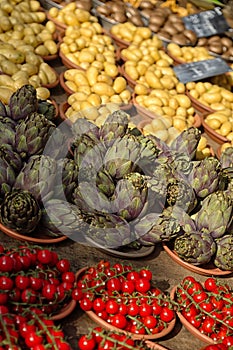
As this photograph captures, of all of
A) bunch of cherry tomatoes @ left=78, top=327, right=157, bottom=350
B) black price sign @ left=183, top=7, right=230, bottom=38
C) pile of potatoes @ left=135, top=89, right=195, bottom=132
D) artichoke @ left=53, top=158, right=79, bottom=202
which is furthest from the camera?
black price sign @ left=183, top=7, right=230, bottom=38

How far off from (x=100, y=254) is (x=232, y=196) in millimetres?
974

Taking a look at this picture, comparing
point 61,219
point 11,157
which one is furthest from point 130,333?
point 11,157

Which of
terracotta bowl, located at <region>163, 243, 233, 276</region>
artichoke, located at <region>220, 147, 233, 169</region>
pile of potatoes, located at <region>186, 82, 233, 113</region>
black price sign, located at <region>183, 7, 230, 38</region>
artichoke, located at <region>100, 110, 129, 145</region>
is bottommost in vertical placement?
terracotta bowl, located at <region>163, 243, 233, 276</region>

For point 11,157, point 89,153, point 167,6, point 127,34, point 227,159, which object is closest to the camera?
point 11,157

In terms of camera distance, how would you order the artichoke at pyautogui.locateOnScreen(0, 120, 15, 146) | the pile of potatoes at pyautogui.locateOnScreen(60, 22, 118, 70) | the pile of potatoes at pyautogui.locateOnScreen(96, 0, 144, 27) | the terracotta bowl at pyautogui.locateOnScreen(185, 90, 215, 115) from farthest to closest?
the pile of potatoes at pyautogui.locateOnScreen(96, 0, 144, 27), the terracotta bowl at pyautogui.locateOnScreen(185, 90, 215, 115), the pile of potatoes at pyautogui.locateOnScreen(60, 22, 118, 70), the artichoke at pyautogui.locateOnScreen(0, 120, 15, 146)

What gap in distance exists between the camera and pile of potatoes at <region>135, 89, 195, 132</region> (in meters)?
4.20

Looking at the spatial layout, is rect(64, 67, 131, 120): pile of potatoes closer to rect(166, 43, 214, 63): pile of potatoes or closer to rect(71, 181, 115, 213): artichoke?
rect(166, 43, 214, 63): pile of potatoes

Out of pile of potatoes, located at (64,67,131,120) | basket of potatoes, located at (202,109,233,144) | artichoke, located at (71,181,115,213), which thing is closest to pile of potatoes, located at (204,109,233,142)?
basket of potatoes, located at (202,109,233,144)

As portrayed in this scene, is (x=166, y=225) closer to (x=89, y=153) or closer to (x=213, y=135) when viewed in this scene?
(x=89, y=153)

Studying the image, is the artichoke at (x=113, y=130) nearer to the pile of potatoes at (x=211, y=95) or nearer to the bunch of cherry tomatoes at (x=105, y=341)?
the bunch of cherry tomatoes at (x=105, y=341)

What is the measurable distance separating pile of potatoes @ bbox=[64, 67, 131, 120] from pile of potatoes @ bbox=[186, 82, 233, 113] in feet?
2.32

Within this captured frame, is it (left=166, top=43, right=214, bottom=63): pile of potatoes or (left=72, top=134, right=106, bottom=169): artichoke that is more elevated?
(left=72, top=134, right=106, bottom=169): artichoke

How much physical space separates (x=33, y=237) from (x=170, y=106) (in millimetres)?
2062

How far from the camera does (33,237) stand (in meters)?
2.82
